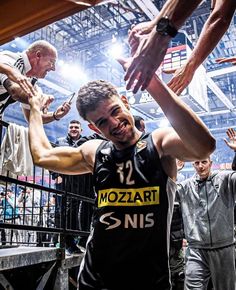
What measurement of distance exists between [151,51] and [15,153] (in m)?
2.64

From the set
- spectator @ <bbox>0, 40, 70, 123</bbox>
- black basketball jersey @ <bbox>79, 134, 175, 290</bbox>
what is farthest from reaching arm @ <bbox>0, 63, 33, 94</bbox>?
black basketball jersey @ <bbox>79, 134, 175, 290</bbox>

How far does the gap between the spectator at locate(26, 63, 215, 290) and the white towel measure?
1680mm

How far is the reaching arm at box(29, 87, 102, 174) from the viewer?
7.86ft

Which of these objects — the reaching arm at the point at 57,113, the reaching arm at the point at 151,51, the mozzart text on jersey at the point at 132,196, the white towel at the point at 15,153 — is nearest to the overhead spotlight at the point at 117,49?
the reaching arm at the point at 57,113

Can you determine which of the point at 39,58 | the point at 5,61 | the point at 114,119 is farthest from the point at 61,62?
the point at 114,119

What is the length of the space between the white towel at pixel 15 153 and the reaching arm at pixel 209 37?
86.8 inches

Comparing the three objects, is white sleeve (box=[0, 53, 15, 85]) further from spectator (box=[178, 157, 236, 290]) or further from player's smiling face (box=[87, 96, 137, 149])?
spectator (box=[178, 157, 236, 290])

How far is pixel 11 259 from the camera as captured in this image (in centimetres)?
297

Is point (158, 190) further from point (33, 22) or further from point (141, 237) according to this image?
point (33, 22)

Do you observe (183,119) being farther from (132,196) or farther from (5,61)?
(5,61)

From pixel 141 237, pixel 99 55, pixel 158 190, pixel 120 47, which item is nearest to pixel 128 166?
pixel 158 190

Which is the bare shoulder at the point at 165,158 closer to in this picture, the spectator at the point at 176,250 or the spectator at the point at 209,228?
the spectator at the point at 209,228

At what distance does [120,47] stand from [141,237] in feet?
40.6

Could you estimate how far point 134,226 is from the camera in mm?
1955
